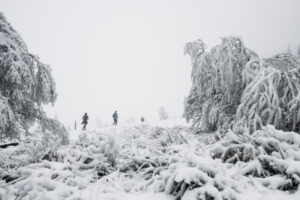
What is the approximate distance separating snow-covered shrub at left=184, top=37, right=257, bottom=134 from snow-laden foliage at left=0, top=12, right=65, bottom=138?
5.03 meters

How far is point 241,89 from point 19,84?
21.5 ft

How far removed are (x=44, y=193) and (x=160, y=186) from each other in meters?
1.62

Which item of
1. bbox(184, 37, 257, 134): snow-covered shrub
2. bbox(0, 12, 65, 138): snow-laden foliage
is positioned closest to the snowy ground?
bbox(0, 12, 65, 138): snow-laden foliage

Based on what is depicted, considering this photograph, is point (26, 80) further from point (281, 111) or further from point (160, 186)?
point (281, 111)

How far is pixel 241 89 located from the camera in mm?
7527

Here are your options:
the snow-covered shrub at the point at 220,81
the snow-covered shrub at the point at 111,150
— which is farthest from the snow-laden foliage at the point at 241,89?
the snow-covered shrub at the point at 111,150

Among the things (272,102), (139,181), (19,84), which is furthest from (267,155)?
(19,84)

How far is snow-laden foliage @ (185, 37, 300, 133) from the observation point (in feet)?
19.1

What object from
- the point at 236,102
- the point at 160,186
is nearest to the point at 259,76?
the point at 236,102

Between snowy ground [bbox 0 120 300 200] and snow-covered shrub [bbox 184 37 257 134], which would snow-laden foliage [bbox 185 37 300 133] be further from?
snowy ground [bbox 0 120 300 200]

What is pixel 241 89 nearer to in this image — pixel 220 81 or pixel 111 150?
pixel 220 81

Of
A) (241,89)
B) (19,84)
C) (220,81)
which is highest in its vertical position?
(19,84)

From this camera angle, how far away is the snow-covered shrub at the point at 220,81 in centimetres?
733

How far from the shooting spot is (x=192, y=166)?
3.46 m
